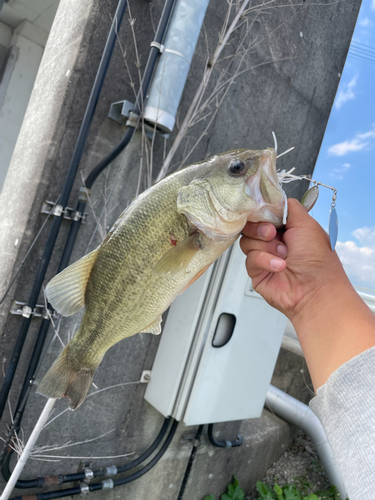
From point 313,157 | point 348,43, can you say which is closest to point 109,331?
point 313,157

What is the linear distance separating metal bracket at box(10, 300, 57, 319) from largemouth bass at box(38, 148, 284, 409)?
1096mm

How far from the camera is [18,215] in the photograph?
2170mm

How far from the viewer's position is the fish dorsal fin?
3.51 feet

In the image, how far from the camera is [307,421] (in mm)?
4035

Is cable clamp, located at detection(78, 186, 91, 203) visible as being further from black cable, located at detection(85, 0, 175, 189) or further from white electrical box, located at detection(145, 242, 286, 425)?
white electrical box, located at detection(145, 242, 286, 425)

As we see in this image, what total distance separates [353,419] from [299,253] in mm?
510

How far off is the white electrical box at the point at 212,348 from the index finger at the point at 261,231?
131 cm

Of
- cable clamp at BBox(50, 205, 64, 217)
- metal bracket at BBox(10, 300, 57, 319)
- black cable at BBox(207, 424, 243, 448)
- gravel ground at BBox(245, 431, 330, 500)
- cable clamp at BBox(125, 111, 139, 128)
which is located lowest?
gravel ground at BBox(245, 431, 330, 500)

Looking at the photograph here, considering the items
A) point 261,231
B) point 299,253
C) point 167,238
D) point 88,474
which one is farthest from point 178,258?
point 88,474

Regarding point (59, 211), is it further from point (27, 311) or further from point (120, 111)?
point (120, 111)

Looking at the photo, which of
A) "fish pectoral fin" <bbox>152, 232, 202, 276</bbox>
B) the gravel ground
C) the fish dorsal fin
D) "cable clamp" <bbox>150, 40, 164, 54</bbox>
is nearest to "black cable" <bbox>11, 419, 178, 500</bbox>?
the gravel ground

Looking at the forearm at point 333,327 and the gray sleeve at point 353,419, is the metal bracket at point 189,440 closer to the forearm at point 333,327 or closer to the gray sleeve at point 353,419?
the forearm at point 333,327

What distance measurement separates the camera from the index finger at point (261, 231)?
3.67 feet

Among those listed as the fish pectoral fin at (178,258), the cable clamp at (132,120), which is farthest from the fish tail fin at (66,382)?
the cable clamp at (132,120)
